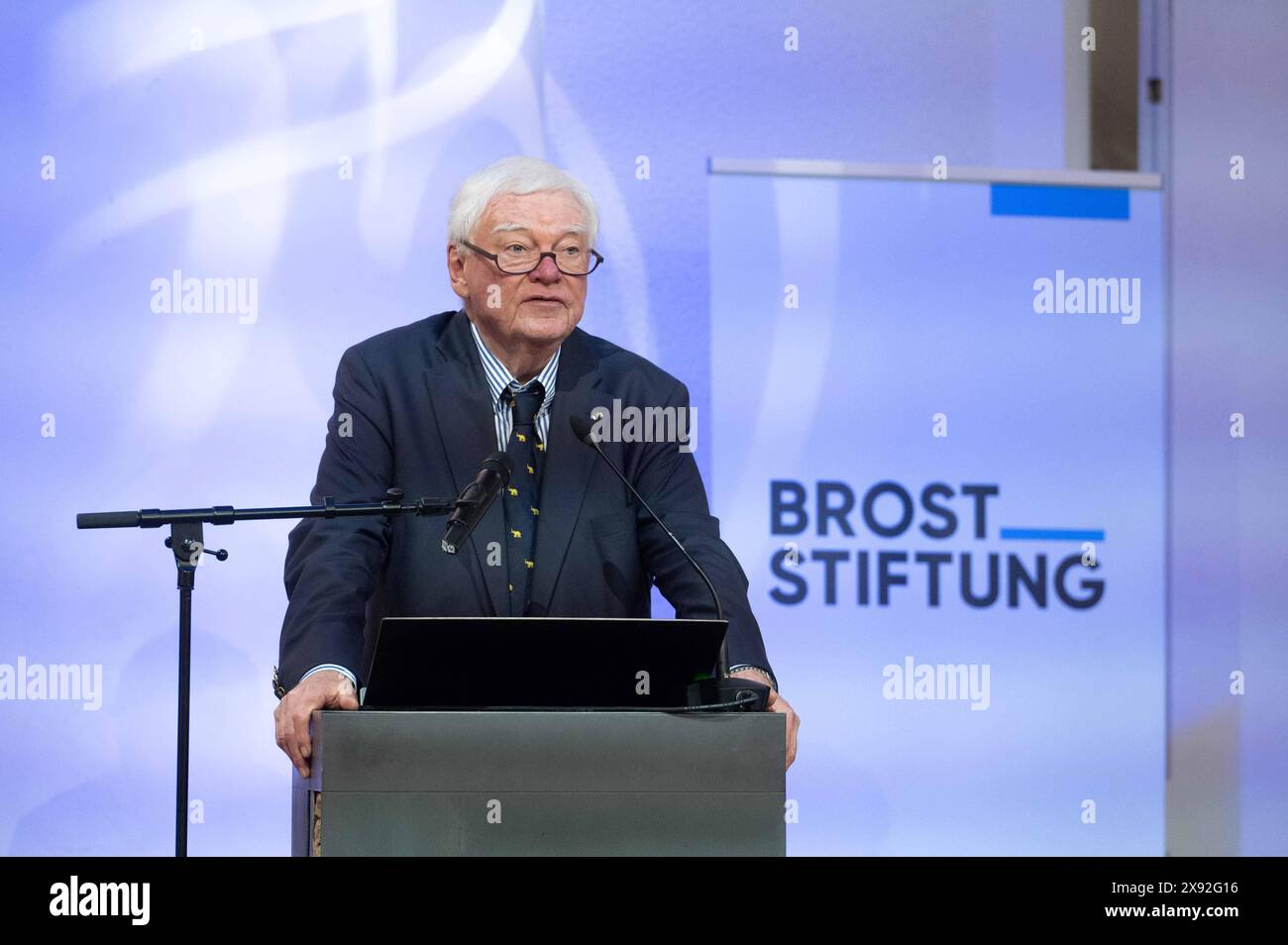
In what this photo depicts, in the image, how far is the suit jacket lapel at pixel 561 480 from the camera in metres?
3.16

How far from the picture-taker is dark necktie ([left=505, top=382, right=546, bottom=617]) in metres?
3.15

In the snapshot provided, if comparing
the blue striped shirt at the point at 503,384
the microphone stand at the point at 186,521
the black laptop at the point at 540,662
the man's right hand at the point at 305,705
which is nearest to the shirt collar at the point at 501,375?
the blue striped shirt at the point at 503,384

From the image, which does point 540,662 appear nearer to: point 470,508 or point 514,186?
point 470,508

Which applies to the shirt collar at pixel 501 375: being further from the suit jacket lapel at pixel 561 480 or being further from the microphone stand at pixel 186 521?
the microphone stand at pixel 186 521

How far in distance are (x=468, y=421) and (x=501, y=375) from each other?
149mm

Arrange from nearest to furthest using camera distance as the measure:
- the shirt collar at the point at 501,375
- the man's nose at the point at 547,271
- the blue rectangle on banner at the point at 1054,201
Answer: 1. the man's nose at the point at 547,271
2. the shirt collar at the point at 501,375
3. the blue rectangle on banner at the point at 1054,201

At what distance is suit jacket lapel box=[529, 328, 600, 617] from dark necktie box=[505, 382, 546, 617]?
2cm

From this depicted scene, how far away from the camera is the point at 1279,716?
14.9 feet

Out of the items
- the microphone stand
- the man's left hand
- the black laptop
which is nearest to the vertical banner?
the man's left hand

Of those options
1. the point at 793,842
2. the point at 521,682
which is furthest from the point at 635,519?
the point at 793,842

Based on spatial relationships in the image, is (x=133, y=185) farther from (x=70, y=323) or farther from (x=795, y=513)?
(x=795, y=513)

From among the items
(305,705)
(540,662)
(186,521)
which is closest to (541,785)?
(540,662)

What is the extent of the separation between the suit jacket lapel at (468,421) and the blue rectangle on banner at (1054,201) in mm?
1687

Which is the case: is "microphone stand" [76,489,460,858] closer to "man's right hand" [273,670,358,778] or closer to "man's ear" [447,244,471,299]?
"man's right hand" [273,670,358,778]
